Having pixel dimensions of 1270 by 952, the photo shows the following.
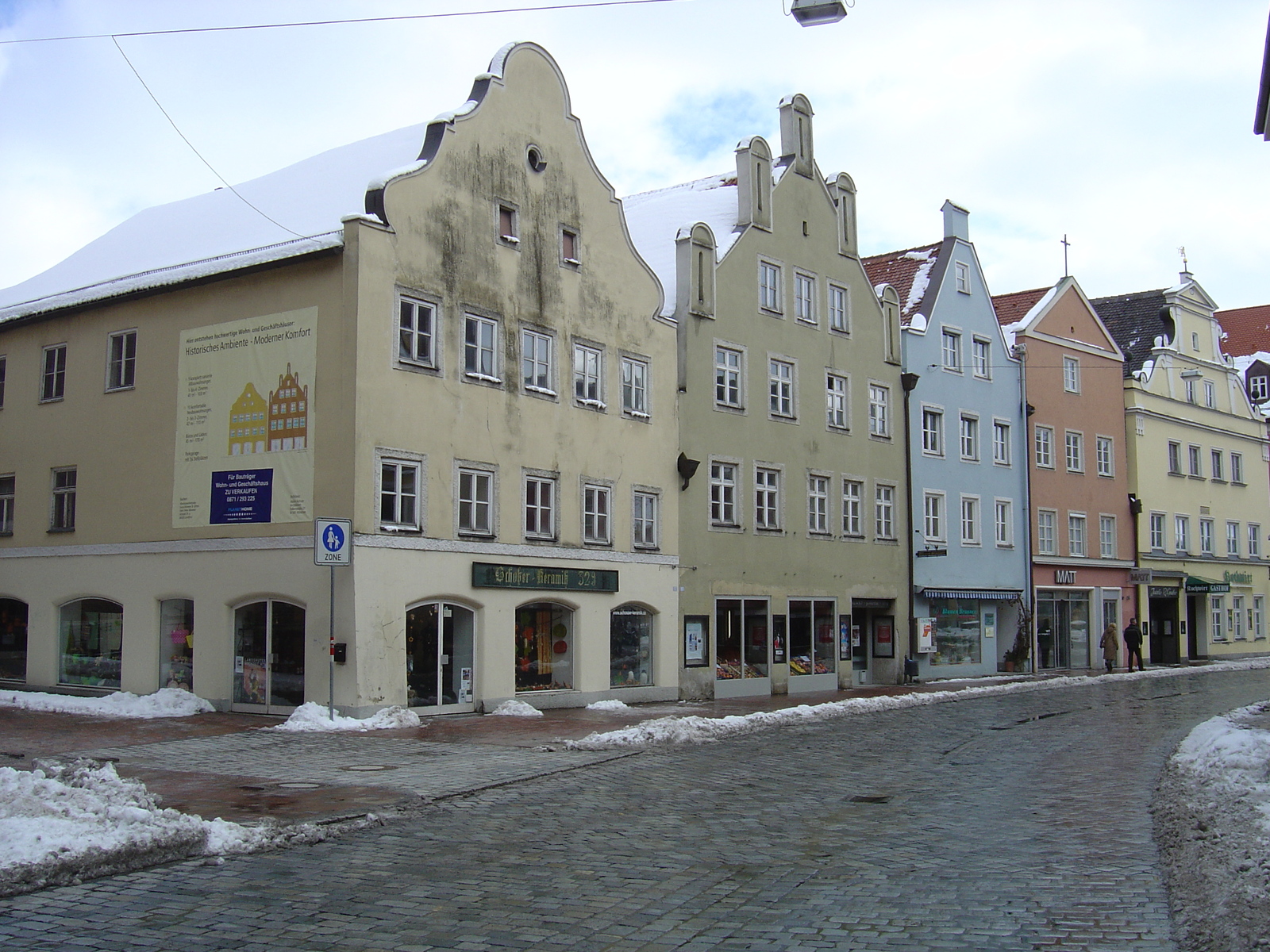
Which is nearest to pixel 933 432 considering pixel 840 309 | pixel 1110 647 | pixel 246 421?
pixel 840 309

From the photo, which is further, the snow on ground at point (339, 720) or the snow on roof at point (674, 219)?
the snow on roof at point (674, 219)

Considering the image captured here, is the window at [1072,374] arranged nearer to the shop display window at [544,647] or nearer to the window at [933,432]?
the window at [933,432]

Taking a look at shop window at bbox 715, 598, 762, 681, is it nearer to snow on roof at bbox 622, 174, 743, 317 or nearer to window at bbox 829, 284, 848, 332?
snow on roof at bbox 622, 174, 743, 317

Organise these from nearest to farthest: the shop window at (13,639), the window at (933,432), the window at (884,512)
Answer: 1. the shop window at (13,639)
2. the window at (884,512)
3. the window at (933,432)

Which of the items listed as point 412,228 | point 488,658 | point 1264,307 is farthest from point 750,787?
point 1264,307

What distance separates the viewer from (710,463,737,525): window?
31.3 meters

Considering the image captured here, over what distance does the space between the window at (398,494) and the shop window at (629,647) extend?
5983 millimetres

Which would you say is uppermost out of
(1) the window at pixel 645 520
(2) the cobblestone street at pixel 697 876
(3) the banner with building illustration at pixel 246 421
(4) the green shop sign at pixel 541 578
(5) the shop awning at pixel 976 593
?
(3) the banner with building illustration at pixel 246 421

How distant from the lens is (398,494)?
23.2 meters

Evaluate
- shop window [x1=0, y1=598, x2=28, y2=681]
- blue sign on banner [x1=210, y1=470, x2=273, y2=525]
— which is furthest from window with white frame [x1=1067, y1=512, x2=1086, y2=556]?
shop window [x1=0, y1=598, x2=28, y2=681]

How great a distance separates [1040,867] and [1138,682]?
28200mm

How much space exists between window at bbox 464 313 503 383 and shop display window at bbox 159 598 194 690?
6.67 metres

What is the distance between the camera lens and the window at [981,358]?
41719 millimetres

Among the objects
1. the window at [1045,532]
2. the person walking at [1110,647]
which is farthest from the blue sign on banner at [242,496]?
the person walking at [1110,647]
